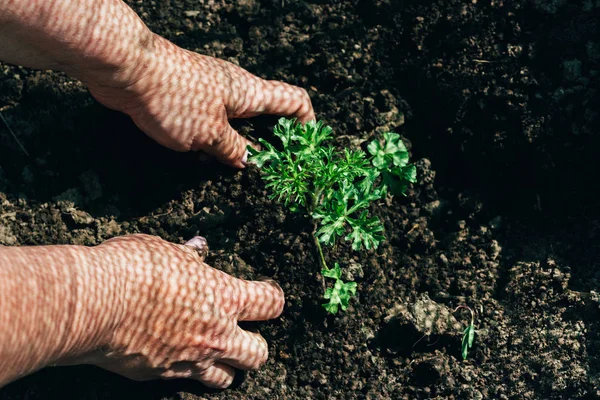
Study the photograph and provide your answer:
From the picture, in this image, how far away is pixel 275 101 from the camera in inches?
134

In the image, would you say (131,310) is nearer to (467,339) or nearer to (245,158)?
(245,158)

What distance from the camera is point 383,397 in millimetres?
3262

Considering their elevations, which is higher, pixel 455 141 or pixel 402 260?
pixel 455 141

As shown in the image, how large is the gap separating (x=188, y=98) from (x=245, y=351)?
1.27 metres

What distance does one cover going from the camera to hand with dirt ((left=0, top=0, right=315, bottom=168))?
2.82m

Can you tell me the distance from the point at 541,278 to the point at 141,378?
2.07 m

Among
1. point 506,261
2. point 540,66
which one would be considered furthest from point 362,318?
point 540,66

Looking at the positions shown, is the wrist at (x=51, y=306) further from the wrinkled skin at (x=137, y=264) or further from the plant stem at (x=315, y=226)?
the plant stem at (x=315, y=226)

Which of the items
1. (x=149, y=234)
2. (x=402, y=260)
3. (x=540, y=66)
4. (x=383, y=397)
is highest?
(x=540, y=66)

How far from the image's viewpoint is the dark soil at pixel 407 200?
328cm

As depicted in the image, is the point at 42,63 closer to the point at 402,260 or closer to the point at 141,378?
the point at 141,378

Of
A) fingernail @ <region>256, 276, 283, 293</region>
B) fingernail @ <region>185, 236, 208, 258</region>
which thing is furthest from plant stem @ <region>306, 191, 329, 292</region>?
fingernail @ <region>185, 236, 208, 258</region>

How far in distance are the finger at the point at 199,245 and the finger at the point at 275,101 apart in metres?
0.67

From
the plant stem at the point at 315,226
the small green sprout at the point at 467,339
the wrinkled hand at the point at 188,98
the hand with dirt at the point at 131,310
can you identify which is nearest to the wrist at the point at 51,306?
the hand with dirt at the point at 131,310
